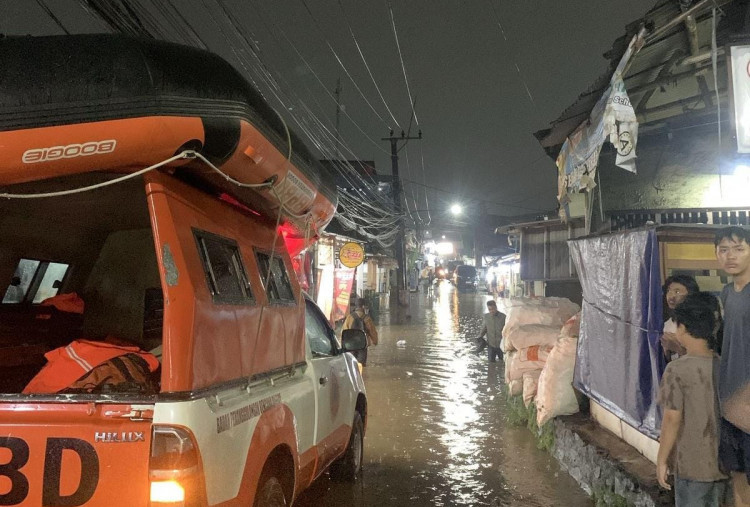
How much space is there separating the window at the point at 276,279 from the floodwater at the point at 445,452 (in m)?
2.34

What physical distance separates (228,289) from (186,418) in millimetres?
947

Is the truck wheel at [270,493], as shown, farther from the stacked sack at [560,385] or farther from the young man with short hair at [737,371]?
the stacked sack at [560,385]

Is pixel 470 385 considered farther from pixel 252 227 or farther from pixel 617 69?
pixel 252 227

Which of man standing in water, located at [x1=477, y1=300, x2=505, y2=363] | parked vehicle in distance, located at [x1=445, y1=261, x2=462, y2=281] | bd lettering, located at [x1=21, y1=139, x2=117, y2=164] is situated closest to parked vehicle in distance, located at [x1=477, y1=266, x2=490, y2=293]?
parked vehicle in distance, located at [x1=445, y1=261, x2=462, y2=281]

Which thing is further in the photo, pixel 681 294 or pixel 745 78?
pixel 745 78

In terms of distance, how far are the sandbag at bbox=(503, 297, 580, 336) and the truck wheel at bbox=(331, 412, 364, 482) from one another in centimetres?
382

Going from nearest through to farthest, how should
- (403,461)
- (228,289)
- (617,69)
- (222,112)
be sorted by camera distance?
1. (222,112)
2. (228,289)
3. (617,69)
4. (403,461)

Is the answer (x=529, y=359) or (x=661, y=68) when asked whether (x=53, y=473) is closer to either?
(x=529, y=359)

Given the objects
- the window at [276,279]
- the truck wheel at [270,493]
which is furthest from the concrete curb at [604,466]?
the window at [276,279]

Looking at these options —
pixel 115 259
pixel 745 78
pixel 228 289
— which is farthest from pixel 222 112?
pixel 745 78

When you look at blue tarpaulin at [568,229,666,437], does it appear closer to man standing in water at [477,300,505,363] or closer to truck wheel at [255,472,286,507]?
truck wheel at [255,472,286,507]

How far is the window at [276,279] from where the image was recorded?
387 centimetres

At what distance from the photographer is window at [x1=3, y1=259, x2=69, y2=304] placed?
4.42m

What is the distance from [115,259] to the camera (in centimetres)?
474
